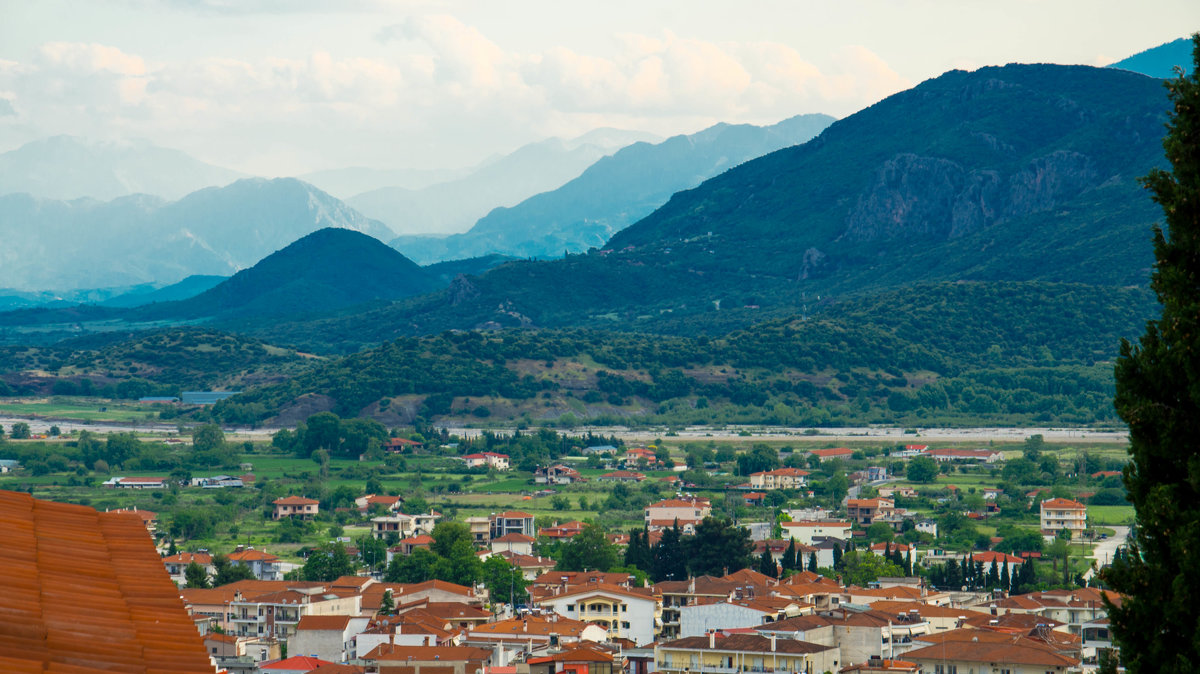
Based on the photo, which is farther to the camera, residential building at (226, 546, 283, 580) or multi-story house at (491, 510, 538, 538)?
multi-story house at (491, 510, 538, 538)

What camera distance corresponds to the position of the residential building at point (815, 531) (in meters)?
86.8

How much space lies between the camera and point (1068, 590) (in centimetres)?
5997

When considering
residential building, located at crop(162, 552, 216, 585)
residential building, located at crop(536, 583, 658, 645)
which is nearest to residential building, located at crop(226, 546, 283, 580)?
residential building, located at crop(162, 552, 216, 585)

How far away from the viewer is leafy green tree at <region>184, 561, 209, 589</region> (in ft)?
212

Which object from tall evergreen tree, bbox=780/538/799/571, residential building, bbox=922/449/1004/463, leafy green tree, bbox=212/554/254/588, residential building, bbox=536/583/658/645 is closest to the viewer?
residential building, bbox=536/583/658/645

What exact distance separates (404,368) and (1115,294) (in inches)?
3112

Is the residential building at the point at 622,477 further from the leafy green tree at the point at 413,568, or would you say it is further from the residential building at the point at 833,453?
the leafy green tree at the point at 413,568

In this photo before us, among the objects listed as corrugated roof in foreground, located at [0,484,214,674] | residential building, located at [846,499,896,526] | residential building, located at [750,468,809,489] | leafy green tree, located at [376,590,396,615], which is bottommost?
leafy green tree, located at [376,590,396,615]

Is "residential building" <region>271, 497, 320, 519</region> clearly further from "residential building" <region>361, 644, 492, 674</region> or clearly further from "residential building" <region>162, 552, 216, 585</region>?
"residential building" <region>361, 644, 492, 674</region>

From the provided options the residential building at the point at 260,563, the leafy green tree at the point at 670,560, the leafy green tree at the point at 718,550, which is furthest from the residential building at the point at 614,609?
the residential building at the point at 260,563

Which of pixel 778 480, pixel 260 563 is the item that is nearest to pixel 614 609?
pixel 260 563

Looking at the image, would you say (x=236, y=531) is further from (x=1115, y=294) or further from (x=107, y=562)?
(x=1115, y=294)

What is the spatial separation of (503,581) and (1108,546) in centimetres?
2927

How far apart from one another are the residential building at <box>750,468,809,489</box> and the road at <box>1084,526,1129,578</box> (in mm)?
30309
